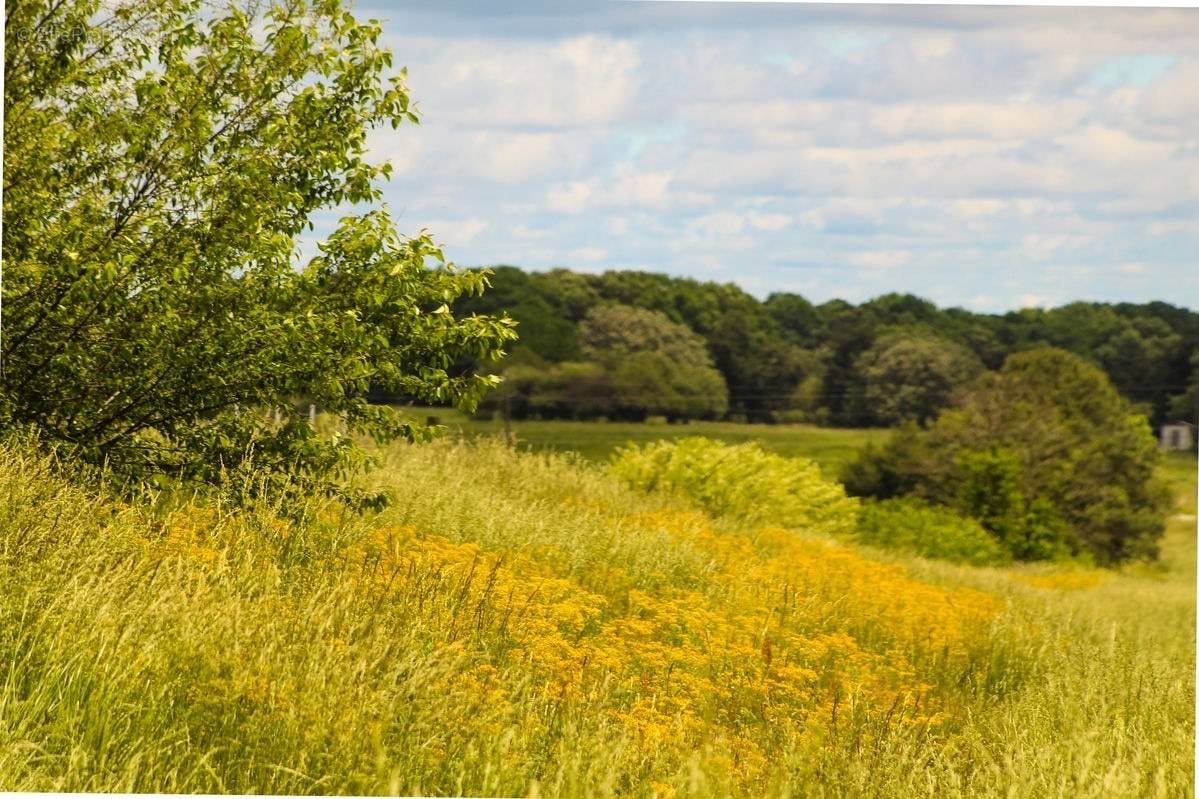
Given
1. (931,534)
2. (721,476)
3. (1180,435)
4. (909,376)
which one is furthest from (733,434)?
(721,476)

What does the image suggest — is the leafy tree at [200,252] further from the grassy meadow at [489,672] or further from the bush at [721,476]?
the bush at [721,476]

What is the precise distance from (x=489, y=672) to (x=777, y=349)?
145ft

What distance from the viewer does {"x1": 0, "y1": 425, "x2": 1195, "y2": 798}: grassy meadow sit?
4.53 metres

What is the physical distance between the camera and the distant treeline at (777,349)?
39719mm

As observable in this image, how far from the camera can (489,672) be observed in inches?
222

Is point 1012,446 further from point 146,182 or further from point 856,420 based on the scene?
point 146,182

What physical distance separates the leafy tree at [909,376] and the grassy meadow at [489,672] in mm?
42952

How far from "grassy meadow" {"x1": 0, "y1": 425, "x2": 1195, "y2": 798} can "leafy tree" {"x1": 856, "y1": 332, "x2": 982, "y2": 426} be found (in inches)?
1691

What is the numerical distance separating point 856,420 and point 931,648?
143 ft

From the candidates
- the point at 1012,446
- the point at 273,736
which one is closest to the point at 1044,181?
the point at 1012,446

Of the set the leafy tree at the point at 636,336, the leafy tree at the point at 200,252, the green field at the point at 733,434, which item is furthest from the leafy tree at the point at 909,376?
the leafy tree at the point at 200,252

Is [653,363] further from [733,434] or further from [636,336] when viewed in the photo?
[733,434]

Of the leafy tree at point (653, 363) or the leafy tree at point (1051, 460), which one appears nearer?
the leafy tree at point (1051, 460)

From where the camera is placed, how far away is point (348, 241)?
6.98 metres
